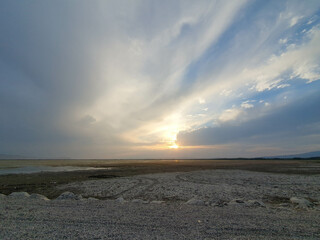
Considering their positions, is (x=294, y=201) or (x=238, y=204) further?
(x=294, y=201)

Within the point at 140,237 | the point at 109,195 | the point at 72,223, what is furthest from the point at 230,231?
the point at 109,195

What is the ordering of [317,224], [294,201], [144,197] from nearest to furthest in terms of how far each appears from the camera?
[317,224] → [294,201] → [144,197]

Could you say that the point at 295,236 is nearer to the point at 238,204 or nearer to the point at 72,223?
the point at 238,204

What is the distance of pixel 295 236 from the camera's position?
6.88 metres

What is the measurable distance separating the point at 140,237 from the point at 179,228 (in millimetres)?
1794

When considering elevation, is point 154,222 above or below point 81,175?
below

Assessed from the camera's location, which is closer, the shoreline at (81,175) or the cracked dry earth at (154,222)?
the cracked dry earth at (154,222)

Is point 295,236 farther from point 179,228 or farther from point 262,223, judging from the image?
point 179,228

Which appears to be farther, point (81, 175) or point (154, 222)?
point (81, 175)

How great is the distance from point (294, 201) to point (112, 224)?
12797 millimetres

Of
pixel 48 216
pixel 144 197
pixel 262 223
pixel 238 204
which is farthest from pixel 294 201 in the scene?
pixel 48 216

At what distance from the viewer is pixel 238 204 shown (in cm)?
1192

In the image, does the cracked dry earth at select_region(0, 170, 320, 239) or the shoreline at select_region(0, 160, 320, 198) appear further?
the shoreline at select_region(0, 160, 320, 198)

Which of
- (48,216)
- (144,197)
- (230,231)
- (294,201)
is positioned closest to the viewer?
(230,231)
